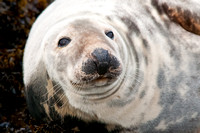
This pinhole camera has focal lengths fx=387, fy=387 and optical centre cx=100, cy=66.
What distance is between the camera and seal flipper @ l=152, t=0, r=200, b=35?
14.5ft

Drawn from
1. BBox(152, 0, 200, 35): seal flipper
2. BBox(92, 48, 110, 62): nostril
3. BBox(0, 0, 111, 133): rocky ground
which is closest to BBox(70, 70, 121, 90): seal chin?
BBox(92, 48, 110, 62): nostril

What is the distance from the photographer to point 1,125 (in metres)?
5.04

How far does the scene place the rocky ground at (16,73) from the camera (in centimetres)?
448

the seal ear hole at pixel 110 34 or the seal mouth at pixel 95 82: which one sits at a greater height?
the seal ear hole at pixel 110 34

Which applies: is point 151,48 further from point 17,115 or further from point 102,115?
point 17,115

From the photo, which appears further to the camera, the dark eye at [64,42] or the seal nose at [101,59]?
the dark eye at [64,42]

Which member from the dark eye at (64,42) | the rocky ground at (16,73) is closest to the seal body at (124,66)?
the dark eye at (64,42)

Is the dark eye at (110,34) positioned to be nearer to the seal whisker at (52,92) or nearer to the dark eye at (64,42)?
the dark eye at (64,42)

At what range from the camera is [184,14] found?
4.41 meters

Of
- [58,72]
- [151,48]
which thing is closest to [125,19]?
[151,48]

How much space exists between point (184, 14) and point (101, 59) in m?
1.60

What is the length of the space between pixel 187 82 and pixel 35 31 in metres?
2.09

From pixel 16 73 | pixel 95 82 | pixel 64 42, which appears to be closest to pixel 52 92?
pixel 64 42

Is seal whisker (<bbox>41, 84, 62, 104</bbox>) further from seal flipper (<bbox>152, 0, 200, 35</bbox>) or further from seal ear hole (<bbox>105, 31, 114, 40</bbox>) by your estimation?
seal flipper (<bbox>152, 0, 200, 35</bbox>)
